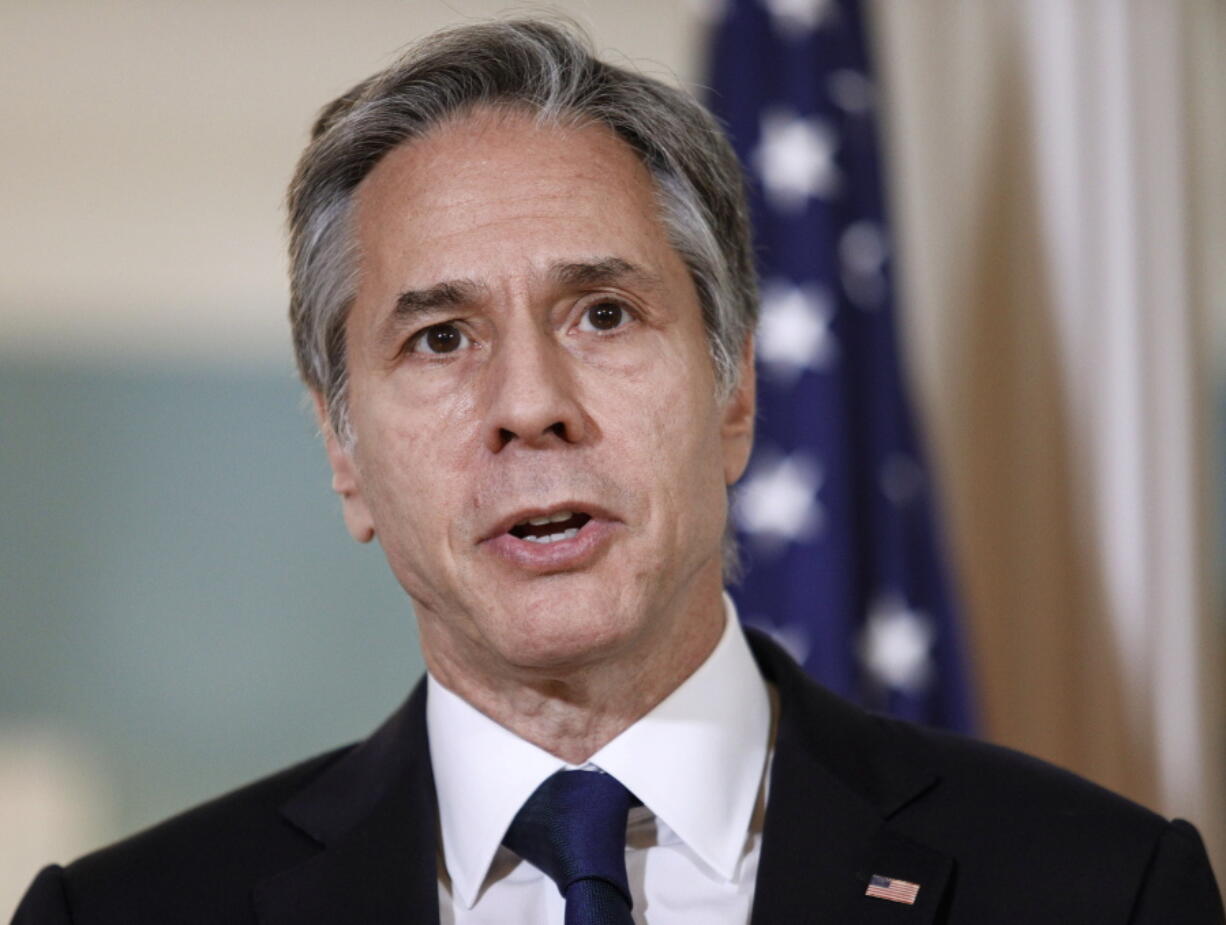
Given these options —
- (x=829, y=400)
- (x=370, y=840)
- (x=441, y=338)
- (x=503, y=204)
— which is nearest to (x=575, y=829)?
(x=370, y=840)

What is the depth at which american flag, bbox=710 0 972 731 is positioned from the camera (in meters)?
3.15

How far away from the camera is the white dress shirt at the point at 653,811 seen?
61.3 inches

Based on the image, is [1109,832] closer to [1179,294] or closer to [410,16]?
[1179,294]

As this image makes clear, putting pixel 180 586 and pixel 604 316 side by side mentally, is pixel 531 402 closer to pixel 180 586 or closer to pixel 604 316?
pixel 604 316

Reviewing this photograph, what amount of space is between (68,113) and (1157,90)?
304cm

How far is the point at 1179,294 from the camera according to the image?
12.2 feet

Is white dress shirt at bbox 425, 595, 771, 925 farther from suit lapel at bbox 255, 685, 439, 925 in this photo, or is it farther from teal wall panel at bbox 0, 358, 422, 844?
teal wall panel at bbox 0, 358, 422, 844

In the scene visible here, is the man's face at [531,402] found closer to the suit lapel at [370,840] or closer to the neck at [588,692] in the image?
the neck at [588,692]

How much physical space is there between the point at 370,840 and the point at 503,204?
2.40 ft

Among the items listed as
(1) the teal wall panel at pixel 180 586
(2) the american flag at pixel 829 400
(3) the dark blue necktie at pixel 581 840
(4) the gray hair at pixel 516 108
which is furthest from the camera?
(1) the teal wall panel at pixel 180 586

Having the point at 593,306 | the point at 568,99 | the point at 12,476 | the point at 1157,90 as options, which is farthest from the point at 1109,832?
the point at 12,476

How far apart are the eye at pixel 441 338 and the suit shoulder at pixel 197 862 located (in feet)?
1.92

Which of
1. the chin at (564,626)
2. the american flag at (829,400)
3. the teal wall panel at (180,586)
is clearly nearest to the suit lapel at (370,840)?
the chin at (564,626)

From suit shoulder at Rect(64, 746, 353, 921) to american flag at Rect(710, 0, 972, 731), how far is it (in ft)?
5.14
